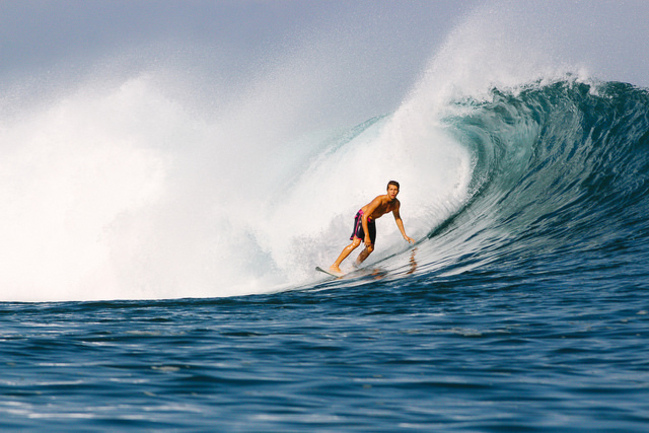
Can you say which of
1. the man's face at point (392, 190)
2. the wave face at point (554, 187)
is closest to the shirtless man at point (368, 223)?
the man's face at point (392, 190)

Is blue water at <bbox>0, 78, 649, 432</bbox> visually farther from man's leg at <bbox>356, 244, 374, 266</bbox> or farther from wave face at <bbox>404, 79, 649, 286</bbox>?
man's leg at <bbox>356, 244, 374, 266</bbox>

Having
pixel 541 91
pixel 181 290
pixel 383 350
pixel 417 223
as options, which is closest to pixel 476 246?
pixel 417 223

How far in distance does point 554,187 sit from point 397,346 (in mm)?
8130

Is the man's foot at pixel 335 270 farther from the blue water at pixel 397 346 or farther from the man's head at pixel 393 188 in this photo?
the man's head at pixel 393 188

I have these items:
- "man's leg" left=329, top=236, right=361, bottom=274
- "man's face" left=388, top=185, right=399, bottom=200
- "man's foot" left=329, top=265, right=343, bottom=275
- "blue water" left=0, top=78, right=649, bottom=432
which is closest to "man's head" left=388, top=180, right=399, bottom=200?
"man's face" left=388, top=185, right=399, bottom=200

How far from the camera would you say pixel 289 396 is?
431 cm

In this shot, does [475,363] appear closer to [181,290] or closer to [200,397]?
[200,397]

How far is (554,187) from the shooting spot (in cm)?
1281

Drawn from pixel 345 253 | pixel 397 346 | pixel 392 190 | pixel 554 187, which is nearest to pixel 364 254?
pixel 345 253

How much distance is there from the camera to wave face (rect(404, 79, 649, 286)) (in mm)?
9234

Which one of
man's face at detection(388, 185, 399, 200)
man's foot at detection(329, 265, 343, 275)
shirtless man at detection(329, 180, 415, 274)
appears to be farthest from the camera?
shirtless man at detection(329, 180, 415, 274)

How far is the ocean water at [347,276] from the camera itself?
423 cm

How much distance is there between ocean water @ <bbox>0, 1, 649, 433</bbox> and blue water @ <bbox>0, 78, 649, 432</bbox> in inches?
1.0

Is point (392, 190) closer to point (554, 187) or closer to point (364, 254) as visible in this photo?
point (364, 254)
